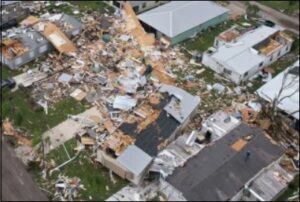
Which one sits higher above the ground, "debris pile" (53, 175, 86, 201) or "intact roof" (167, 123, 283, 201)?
"intact roof" (167, 123, 283, 201)

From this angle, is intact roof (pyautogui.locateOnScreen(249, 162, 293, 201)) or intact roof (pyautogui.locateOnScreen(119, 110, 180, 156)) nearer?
intact roof (pyautogui.locateOnScreen(249, 162, 293, 201))

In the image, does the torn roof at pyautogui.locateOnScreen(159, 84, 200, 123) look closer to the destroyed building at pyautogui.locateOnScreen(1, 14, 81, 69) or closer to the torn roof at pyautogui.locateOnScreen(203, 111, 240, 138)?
the torn roof at pyautogui.locateOnScreen(203, 111, 240, 138)

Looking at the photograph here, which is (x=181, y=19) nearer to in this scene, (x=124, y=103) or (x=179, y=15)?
(x=179, y=15)

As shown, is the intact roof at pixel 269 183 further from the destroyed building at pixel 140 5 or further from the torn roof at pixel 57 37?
the destroyed building at pixel 140 5

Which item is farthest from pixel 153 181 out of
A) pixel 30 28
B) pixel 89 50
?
pixel 30 28

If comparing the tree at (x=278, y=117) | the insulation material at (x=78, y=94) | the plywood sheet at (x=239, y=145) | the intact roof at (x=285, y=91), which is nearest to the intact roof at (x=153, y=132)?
the plywood sheet at (x=239, y=145)

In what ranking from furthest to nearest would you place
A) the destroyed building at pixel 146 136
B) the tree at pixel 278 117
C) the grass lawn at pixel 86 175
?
1. the tree at pixel 278 117
2. the destroyed building at pixel 146 136
3. the grass lawn at pixel 86 175

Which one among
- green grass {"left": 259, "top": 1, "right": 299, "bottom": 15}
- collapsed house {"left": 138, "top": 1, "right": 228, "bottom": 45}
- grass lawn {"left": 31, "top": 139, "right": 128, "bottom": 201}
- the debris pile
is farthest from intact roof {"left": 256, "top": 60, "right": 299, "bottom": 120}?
the debris pile
